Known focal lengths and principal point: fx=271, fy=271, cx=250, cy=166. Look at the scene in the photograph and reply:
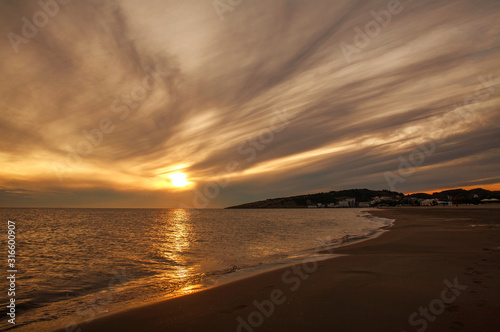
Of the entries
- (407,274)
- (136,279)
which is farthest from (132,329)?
(407,274)

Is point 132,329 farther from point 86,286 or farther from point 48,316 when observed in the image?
point 86,286

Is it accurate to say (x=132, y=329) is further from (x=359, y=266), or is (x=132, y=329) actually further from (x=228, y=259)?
(x=228, y=259)

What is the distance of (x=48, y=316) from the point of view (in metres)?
8.14

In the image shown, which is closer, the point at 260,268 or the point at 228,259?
the point at 260,268

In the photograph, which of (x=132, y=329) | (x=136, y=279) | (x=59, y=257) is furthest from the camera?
(x=59, y=257)

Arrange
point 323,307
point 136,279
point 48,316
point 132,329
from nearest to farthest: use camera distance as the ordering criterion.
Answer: point 132,329 → point 323,307 → point 48,316 → point 136,279

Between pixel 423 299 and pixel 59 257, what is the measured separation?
21.5m

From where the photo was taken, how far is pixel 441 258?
12406 mm
